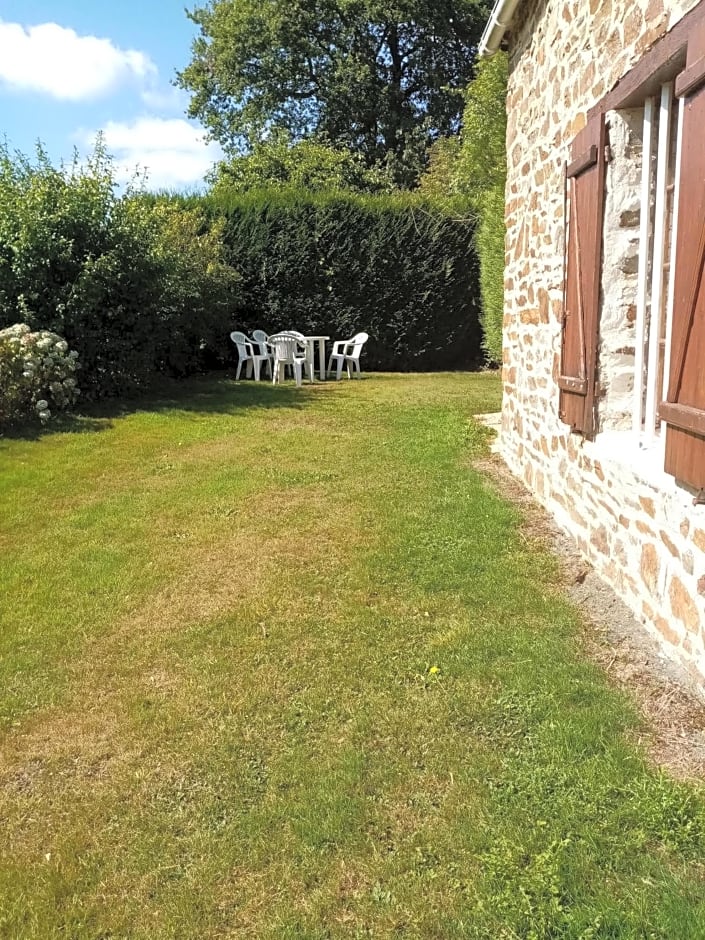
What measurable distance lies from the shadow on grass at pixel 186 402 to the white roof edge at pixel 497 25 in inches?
173

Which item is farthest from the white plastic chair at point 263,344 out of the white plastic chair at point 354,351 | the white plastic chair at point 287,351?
the white plastic chair at point 354,351

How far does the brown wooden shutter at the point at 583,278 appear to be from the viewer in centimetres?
357

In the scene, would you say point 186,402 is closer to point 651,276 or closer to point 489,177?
point 651,276

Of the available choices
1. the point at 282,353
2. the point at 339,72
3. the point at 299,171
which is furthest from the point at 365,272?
the point at 339,72

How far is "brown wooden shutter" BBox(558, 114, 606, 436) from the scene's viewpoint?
357 centimetres

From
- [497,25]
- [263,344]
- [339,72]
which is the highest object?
[339,72]

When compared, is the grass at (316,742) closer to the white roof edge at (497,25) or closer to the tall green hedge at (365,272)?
the white roof edge at (497,25)

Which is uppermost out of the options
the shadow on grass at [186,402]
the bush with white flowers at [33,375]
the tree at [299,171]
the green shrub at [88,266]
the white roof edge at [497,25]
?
the tree at [299,171]

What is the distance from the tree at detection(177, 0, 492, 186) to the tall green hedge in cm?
1096

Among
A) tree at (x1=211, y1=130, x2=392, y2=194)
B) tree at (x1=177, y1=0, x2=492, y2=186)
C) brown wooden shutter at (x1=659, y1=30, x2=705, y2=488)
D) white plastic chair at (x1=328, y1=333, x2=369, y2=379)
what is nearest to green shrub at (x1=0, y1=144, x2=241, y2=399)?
white plastic chair at (x1=328, y1=333, x2=369, y2=379)

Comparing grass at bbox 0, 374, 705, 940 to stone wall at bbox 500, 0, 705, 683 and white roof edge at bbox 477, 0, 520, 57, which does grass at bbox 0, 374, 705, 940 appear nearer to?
stone wall at bbox 500, 0, 705, 683

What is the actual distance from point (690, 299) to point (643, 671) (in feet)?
4.59

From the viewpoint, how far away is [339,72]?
23.5 meters

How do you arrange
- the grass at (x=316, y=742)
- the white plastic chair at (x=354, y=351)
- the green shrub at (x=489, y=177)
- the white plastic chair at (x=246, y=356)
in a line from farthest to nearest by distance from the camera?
the white plastic chair at (x=354, y=351) < the white plastic chair at (x=246, y=356) < the green shrub at (x=489, y=177) < the grass at (x=316, y=742)
